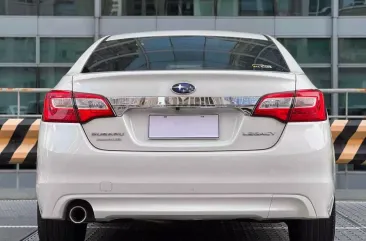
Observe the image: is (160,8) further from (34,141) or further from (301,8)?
(34,141)

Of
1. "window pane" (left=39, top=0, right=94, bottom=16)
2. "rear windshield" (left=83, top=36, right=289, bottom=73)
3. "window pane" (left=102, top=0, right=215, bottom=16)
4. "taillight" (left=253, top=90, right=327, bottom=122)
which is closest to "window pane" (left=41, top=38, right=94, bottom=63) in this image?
"window pane" (left=39, top=0, right=94, bottom=16)

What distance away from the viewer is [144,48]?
3957mm

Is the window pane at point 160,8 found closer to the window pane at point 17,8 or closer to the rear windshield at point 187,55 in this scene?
the window pane at point 17,8

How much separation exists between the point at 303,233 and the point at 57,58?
18.8 meters

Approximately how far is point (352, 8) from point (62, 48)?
11.0m

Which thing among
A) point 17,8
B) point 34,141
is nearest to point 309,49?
point 17,8

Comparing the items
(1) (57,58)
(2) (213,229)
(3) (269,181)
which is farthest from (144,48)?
(1) (57,58)

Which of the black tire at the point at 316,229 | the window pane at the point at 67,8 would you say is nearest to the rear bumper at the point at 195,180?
the black tire at the point at 316,229

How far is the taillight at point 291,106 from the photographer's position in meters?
3.37

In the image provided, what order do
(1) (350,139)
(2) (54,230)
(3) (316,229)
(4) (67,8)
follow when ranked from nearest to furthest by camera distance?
1. (3) (316,229)
2. (2) (54,230)
3. (1) (350,139)
4. (4) (67,8)

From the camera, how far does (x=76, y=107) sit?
11.2 feet

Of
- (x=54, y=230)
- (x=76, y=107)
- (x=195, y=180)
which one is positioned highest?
(x=76, y=107)

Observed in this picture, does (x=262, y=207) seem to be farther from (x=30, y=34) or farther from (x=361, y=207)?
(x=30, y=34)

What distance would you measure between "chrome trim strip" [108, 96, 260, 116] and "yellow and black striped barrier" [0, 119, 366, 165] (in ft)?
12.5
